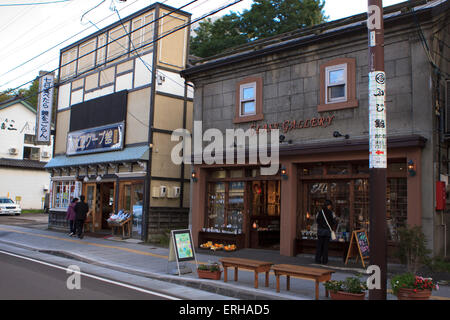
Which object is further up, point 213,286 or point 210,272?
point 210,272

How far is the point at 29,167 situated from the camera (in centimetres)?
4156

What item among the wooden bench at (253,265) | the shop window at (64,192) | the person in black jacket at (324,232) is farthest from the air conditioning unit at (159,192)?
the wooden bench at (253,265)

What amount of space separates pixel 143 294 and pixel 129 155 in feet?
35.9

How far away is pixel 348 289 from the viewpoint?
7.80 m

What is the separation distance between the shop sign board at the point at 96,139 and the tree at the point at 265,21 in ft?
39.7

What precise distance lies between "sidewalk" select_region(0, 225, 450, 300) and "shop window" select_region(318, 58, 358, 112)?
180 inches

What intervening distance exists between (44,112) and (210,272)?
55.8 feet

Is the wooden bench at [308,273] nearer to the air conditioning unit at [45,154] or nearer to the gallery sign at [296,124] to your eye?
the gallery sign at [296,124]

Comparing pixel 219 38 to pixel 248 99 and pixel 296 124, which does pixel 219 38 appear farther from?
pixel 296 124

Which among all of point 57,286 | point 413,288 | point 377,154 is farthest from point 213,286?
point 377,154

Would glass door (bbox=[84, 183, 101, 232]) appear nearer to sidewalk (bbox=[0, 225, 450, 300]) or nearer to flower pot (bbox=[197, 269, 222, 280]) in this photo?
sidewalk (bbox=[0, 225, 450, 300])

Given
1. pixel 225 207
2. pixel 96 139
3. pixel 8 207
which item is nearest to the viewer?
pixel 225 207

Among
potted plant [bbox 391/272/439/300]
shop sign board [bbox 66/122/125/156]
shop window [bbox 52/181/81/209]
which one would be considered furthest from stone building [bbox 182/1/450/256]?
shop window [bbox 52/181/81/209]
